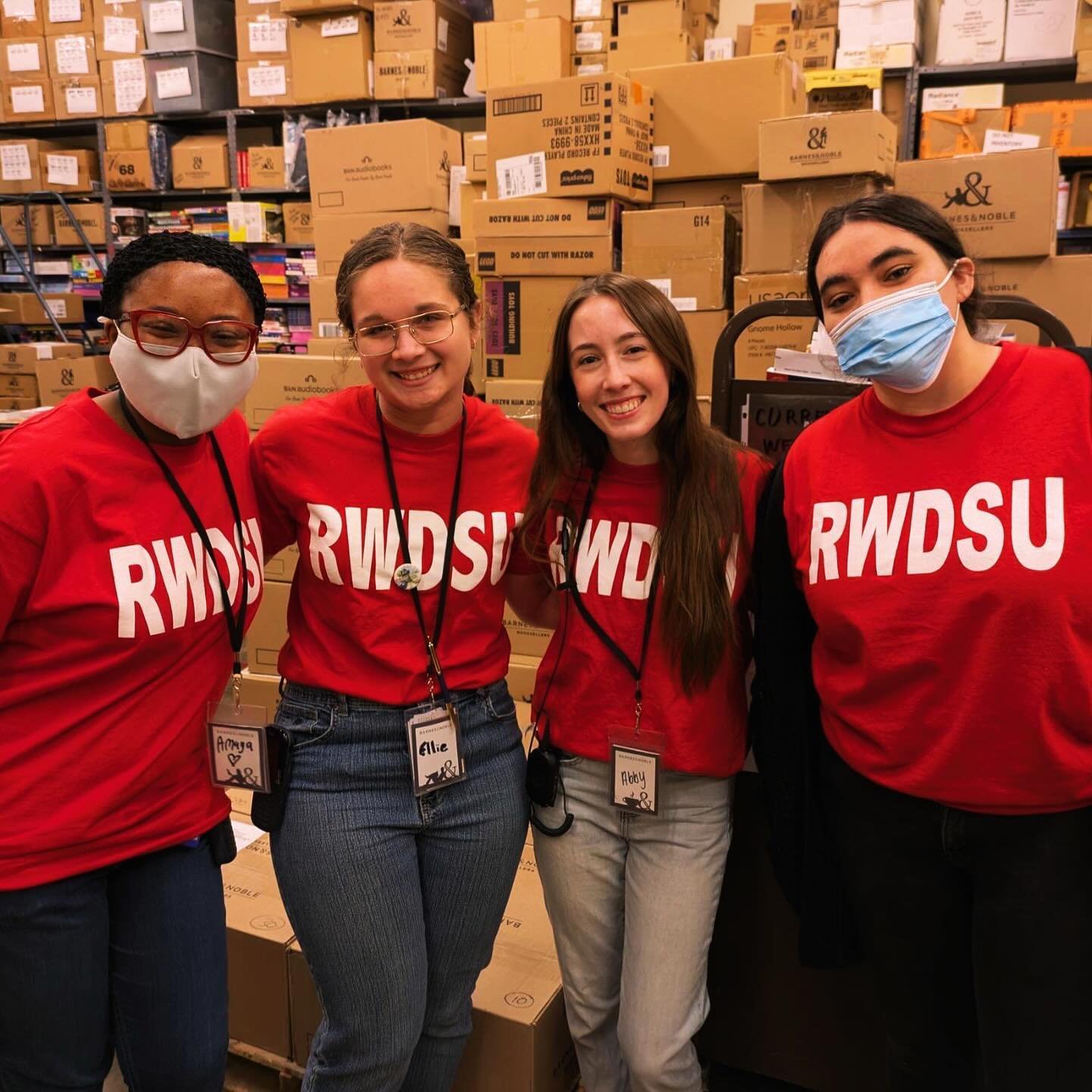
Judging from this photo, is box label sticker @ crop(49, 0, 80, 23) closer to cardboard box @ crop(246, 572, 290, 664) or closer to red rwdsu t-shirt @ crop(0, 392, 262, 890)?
cardboard box @ crop(246, 572, 290, 664)

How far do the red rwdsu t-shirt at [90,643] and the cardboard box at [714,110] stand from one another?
8.68 ft

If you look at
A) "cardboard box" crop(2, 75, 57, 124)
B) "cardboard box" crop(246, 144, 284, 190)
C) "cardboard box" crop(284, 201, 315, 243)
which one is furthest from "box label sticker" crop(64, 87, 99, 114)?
"cardboard box" crop(284, 201, 315, 243)

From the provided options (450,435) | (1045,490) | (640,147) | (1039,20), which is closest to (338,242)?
(640,147)

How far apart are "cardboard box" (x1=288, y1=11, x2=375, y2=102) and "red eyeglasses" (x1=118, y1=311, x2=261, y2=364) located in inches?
175

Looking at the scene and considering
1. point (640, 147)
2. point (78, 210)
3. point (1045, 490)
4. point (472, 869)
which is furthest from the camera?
point (78, 210)

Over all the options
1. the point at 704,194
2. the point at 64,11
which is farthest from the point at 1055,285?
the point at 64,11

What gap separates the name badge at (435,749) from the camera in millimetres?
1327

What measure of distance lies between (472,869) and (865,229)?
101 cm

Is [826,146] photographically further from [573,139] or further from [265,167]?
[265,167]

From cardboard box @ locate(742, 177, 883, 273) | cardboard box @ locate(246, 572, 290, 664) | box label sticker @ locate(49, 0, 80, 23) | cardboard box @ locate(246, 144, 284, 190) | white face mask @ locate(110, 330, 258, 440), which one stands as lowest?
cardboard box @ locate(246, 572, 290, 664)

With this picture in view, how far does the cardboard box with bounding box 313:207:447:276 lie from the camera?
12.9ft

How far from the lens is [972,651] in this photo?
1.10m

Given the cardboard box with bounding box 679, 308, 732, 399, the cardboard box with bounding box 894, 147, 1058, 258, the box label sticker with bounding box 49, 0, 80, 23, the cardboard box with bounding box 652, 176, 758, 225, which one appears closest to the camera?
the cardboard box with bounding box 894, 147, 1058, 258

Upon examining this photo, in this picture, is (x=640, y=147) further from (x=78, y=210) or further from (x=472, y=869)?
(x=78, y=210)
